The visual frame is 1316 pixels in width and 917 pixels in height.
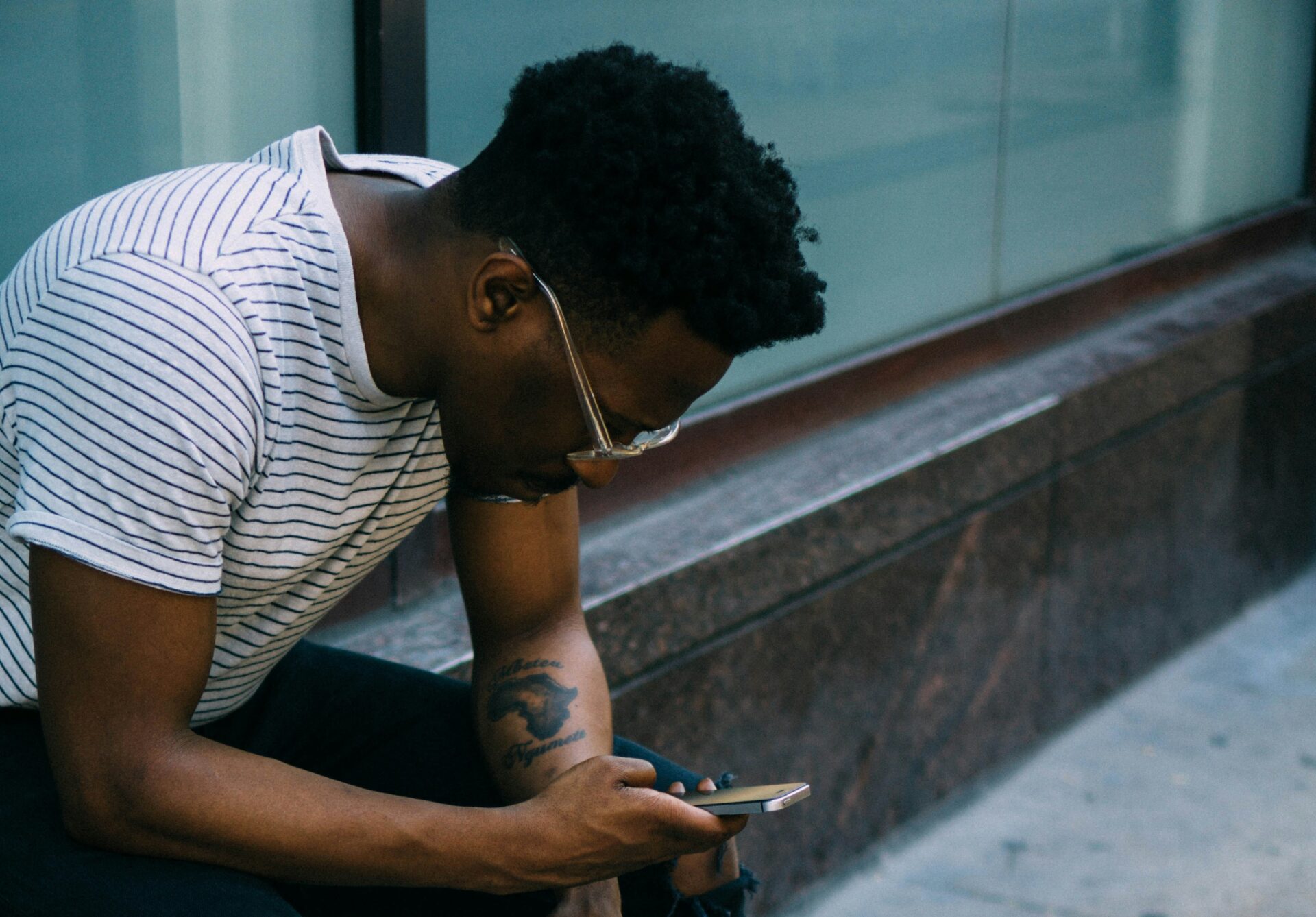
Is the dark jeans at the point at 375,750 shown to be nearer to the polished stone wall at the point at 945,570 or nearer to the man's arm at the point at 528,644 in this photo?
the man's arm at the point at 528,644

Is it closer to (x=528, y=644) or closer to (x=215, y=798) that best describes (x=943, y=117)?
(x=528, y=644)

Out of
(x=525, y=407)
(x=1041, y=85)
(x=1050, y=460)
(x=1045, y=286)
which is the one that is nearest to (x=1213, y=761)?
(x=1050, y=460)

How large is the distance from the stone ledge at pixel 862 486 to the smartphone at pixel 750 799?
32.7 inches

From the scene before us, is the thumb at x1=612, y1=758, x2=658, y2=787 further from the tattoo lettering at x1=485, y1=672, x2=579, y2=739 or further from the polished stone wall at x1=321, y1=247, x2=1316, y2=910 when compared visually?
the polished stone wall at x1=321, y1=247, x2=1316, y2=910

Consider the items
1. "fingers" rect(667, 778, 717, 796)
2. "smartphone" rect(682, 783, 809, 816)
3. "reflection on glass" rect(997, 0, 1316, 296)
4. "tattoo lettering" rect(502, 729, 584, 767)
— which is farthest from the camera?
"reflection on glass" rect(997, 0, 1316, 296)

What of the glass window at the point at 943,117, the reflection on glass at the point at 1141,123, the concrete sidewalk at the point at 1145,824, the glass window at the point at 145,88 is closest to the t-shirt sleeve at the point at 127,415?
the glass window at the point at 145,88

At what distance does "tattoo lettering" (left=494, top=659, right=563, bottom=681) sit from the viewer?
2.06 m

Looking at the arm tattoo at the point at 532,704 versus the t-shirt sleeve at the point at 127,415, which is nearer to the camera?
the t-shirt sleeve at the point at 127,415

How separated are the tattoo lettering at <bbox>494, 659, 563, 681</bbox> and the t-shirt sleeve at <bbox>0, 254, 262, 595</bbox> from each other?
56cm

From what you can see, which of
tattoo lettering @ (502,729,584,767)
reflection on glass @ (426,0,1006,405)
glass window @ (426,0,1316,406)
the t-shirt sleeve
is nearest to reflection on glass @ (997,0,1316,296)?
glass window @ (426,0,1316,406)

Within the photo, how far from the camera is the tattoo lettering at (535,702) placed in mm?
2025

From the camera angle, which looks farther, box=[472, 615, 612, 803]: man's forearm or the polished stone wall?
the polished stone wall

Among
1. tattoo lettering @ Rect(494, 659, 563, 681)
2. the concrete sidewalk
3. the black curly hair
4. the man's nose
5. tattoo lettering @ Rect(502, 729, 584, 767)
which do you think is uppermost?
the black curly hair

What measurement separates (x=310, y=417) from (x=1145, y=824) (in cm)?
261
